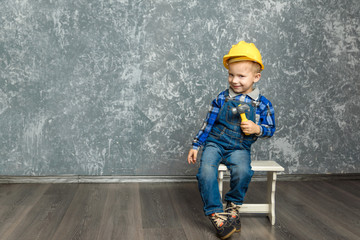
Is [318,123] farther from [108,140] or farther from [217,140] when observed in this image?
[108,140]

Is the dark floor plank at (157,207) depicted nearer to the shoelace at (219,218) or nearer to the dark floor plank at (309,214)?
the shoelace at (219,218)

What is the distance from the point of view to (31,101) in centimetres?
263

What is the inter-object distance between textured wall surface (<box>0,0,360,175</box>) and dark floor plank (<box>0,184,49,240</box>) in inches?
5.9

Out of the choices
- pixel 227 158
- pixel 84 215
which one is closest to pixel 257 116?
pixel 227 158

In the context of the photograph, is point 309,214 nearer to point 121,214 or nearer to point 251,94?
point 251,94

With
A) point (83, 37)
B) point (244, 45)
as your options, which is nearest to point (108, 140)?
point (83, 37)

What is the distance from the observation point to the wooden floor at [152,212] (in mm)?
1905

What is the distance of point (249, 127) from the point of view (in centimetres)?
197

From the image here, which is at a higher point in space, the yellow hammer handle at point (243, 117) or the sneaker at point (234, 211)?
the yellow hammer handle at point (243, 117)

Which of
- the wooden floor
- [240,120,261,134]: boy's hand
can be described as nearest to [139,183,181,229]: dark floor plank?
the wooden floor

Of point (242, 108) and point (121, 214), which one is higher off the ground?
point (242, 108)

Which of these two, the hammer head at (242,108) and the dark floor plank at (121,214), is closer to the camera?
the dark floor plank at (121,214)

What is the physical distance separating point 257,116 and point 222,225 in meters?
0.58

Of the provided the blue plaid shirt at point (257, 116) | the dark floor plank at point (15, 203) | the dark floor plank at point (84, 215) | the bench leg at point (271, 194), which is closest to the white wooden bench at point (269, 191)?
the bench leg at point (271, 194)
